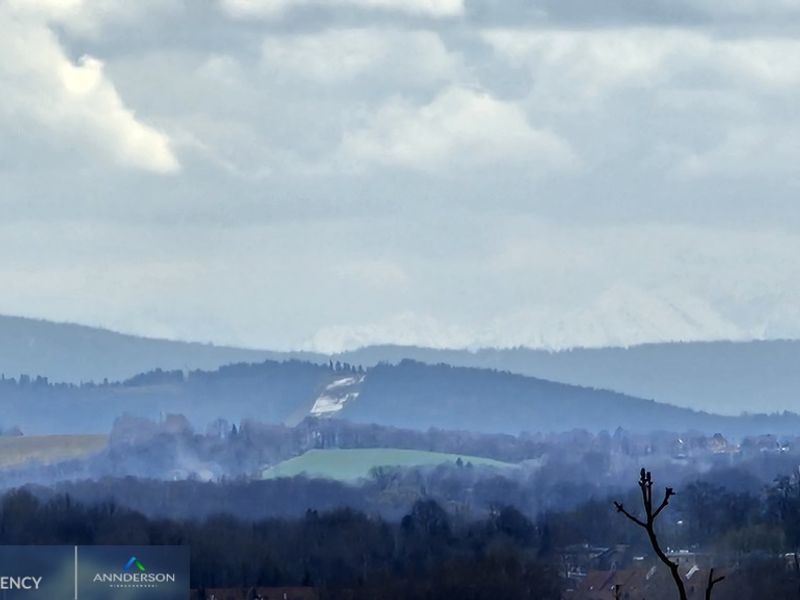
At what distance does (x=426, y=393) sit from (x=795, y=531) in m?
20.4

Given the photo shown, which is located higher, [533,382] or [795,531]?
[533,382]

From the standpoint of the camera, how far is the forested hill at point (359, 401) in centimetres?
7969

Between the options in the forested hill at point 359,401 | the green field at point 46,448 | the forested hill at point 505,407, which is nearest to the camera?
the green field at point 46,448

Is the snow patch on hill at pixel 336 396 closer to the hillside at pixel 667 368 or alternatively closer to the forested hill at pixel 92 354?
the hillside at pixel 667 368

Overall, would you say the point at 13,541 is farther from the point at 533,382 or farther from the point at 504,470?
the point at 533,382

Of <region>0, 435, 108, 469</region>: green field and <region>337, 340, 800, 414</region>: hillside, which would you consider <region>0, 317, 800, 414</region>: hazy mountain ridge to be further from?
<region>0, 435, 108, 469</region>: green field

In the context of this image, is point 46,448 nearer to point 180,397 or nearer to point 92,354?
point 180,397

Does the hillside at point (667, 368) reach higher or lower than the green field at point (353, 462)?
higher

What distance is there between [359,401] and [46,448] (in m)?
12.2

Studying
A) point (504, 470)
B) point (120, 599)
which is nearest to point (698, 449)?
point (504, 470)

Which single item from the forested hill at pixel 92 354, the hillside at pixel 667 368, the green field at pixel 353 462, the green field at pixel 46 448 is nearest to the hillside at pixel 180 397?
the forested hill at pixel 92 354

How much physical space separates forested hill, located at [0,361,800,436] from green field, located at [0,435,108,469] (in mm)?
1709

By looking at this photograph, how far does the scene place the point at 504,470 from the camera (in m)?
71.6

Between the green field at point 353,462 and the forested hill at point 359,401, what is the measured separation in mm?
3888
